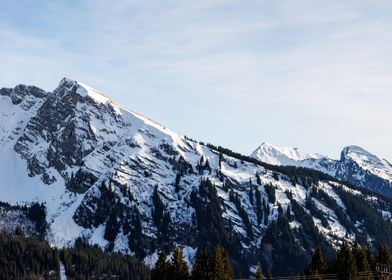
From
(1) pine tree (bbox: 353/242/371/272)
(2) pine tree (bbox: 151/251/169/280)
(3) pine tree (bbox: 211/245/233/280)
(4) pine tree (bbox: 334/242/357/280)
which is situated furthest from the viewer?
(1) pine tree (bbox: 353/242/371/272)

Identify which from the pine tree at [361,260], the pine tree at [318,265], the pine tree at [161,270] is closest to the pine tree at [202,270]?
the pine tree at [161,270]

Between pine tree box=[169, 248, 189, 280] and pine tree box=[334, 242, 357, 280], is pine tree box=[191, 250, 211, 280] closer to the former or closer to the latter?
pine tree box=[169, 248, 189, 280]

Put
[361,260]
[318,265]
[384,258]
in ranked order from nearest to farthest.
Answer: [361,260], [384,258], [318,265]

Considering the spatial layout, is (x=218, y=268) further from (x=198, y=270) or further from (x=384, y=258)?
(x=384, y=258)

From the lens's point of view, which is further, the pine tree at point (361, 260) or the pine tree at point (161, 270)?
the pine tree at point (361, 260)

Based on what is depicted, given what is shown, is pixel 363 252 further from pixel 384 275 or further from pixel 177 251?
pixel 177 251

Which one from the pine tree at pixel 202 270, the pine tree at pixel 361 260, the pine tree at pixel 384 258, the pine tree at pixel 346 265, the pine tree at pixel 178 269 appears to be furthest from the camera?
the pine tree at pixel 384 258

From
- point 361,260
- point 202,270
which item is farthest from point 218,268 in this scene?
point 361,260

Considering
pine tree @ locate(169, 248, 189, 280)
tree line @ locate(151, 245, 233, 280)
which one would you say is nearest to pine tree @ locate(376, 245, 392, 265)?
tree line @ locate(151, 245, 233, 280)

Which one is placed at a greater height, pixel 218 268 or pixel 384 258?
pixel 384 258

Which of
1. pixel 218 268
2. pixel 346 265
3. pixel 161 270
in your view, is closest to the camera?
pixel 218 268

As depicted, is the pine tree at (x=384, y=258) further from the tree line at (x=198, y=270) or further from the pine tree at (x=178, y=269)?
the pine tree at (x=178, y=269)

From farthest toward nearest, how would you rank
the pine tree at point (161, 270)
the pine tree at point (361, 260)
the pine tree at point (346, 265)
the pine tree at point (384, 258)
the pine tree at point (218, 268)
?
the pine tree at point (384, 258), the pine tree at point (361, 260), the pine tree at point (346, 265), the pine tree at point (161, 270), the pine tree at point (218, 268)

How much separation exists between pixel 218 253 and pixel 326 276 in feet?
104
